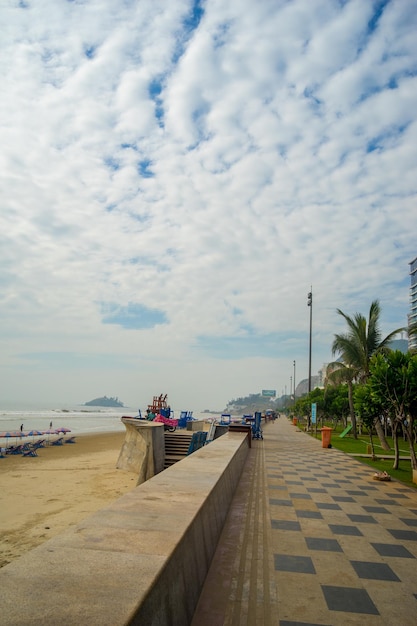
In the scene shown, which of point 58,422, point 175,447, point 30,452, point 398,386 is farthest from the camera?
point 58,422

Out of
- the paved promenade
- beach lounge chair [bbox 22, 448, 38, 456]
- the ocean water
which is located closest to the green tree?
the paved promenade

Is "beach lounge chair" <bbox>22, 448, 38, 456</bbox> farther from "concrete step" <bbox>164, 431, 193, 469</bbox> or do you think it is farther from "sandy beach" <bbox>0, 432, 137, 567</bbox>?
"concrete step" <bbox>164, 431, 193, 469</bbox>

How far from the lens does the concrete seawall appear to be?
6.12 feet

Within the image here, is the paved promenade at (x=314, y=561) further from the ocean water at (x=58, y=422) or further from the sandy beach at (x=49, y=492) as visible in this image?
the ocean water at (x=58, y=422)

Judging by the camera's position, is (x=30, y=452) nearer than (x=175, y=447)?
No

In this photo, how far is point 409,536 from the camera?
17.6 ft

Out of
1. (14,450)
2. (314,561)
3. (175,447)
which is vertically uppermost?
(314,561)

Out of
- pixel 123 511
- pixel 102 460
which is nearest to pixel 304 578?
pixel 123 511

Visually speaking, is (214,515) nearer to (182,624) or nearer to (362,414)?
(182,624)

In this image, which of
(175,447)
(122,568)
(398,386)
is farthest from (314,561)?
(175,447)

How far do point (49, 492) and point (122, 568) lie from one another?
1396 cm

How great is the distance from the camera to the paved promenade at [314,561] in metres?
3.21

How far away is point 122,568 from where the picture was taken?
2314 millimetres

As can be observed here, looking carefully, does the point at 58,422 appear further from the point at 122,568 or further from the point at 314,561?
the point at 122,568
